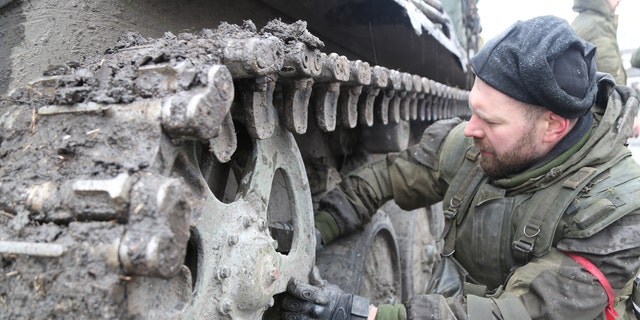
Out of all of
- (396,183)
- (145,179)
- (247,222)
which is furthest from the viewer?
(396,183)

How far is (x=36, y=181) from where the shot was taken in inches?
44.3

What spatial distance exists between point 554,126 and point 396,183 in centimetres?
83

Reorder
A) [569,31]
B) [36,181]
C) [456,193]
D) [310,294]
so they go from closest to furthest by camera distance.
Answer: [36,181], [310,294], [569,31], [456,193]

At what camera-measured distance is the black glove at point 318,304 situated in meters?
1.88

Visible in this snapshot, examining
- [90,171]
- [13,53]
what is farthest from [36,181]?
[13,53]

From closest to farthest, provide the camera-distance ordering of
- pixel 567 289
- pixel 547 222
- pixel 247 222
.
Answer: pixel 247 222 → pixel 567 289 → pixel 547 222

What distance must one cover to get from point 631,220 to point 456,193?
695mm

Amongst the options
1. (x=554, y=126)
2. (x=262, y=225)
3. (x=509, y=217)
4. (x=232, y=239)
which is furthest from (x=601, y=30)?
(x=232, y=239)

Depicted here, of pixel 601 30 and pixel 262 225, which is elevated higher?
pixel 601 30

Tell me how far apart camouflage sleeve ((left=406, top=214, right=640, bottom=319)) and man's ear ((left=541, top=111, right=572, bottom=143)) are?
395 millimetres

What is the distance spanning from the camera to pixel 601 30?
587 centimetres

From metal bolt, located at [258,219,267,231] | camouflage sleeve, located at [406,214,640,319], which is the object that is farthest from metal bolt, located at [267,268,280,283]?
camouflage sleeve, located at [406,214,640,319]

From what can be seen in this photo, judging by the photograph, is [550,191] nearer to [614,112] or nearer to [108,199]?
[614,112]

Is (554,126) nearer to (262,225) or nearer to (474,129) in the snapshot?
(474,129)
